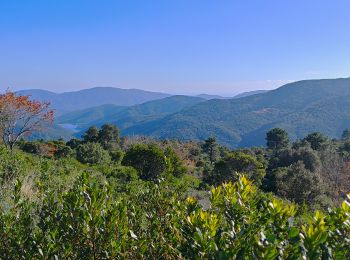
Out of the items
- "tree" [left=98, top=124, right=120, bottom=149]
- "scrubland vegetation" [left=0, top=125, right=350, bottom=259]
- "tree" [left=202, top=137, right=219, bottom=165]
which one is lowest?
"tree" [left=202, top=137, right=219, bottom=165]

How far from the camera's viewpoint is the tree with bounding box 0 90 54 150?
79.9 feet

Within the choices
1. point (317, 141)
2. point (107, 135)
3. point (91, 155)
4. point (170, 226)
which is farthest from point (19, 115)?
point (317, 141)

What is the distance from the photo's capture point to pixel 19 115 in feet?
81.6

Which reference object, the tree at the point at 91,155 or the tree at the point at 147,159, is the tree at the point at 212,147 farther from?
the tree at the point at 147,159

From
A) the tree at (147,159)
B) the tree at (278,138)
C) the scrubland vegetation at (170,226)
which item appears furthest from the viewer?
the tree at (278,138)

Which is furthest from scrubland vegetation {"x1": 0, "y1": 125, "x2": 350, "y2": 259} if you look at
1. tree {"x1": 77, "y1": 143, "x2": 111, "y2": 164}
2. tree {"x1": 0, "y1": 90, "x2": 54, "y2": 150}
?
tree {"x1": 77, "y1": 143, "x2": 111, "y2": 164}

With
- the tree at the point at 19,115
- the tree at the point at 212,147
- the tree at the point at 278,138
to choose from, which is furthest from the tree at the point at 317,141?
the tree at the point at 19,115

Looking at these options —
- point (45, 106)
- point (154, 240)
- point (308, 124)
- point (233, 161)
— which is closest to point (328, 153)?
point (233, 161)

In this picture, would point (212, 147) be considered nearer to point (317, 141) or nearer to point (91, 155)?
point (317, 141)

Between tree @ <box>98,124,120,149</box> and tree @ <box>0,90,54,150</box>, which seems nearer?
tree @ <box>0,90,54,150</box>

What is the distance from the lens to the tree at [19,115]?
24.3 m

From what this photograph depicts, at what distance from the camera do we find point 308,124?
524 feet

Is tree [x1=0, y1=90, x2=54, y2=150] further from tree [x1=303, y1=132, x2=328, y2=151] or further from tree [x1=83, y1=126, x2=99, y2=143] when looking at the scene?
tree [x1=303, y1=132, x2=328, y2=151]

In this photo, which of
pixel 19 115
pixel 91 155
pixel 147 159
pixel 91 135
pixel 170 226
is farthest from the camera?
pixel 91 135
